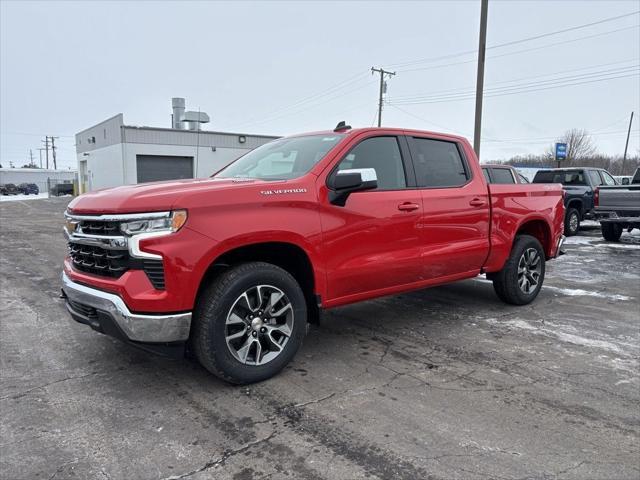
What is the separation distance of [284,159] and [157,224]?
1.68 m

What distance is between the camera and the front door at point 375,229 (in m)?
4.09

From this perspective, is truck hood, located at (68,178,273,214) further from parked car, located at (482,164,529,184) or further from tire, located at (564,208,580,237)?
tire, located at (564,208,580,237)

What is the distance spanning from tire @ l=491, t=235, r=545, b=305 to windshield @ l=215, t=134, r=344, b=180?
2.82m

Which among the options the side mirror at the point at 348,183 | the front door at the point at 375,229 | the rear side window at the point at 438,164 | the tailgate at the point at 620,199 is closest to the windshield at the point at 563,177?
the tailgate at the point at 620,199

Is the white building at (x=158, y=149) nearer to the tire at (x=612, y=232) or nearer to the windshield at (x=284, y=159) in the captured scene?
the tire at (x=612, y=232)

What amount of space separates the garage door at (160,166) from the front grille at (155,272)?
2919 centimetres

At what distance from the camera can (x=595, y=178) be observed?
51.7 feet

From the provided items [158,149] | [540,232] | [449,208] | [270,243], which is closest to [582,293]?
[540,232]

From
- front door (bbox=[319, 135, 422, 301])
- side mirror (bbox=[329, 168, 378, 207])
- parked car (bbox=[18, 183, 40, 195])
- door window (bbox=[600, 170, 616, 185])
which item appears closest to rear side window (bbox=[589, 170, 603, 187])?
door window (bbox=[600, 170, 616, 185])

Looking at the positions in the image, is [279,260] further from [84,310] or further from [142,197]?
[84,310]

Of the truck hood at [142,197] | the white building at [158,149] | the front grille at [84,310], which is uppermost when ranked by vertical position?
the white building at [158,149]

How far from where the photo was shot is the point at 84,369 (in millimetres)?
4059

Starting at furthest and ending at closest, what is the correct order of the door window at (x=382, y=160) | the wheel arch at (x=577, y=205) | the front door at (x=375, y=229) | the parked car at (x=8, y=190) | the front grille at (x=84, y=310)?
the parked car at (x=8, y=190)
the wheel arch at (x=577, y=205)
the door window at (x=382, y=160)
the front door at (x=375, y=229)
the front grille at (x=84, y=310)

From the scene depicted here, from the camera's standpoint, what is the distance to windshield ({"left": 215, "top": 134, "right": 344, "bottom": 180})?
4324 mm
